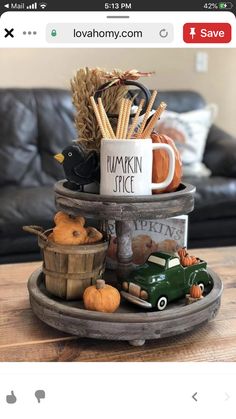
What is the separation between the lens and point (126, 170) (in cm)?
66

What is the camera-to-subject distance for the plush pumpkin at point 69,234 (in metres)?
0.71

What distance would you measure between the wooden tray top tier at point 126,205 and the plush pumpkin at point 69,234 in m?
0.03

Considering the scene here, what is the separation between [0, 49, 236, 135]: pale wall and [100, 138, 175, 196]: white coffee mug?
54.0 inches

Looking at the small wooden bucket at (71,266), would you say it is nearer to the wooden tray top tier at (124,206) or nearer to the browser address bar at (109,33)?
the wooden tray top tier at (124,206)

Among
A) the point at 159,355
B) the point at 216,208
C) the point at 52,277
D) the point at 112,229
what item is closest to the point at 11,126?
the point at 216,208

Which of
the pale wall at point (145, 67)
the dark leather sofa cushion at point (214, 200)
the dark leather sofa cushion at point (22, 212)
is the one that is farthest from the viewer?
the pale wall at point (145, 67)

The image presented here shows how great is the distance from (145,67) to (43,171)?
713 mm

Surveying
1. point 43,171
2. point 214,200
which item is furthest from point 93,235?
point 43,171

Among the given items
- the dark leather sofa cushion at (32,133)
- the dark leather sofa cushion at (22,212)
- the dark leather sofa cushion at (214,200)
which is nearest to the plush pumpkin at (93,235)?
the dark leather sofa cushion at (22,212)

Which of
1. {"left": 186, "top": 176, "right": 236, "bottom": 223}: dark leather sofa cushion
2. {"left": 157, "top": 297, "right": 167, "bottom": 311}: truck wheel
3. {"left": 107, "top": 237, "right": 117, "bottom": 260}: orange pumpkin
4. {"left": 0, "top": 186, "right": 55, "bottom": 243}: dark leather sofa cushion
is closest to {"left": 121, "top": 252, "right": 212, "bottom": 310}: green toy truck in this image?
{"left": 157, "top": 297, "right": 167, "bottom": 311}: truck wheel

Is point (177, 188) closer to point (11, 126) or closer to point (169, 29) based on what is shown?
point (169, 29)

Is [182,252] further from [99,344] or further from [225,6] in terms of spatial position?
[225,6]

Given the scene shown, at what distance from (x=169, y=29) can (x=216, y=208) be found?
117 centimetres

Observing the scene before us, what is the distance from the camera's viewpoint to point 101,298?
67 cm
